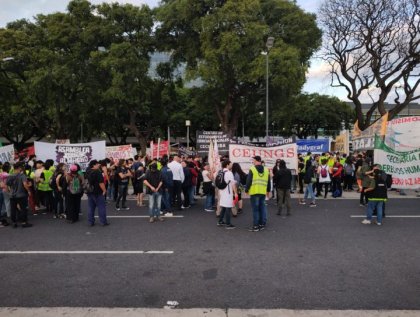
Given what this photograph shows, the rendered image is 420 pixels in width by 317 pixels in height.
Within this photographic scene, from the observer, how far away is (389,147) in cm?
1384

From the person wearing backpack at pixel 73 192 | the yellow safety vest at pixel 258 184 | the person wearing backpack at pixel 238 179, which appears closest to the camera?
the yellow safety vest at pixel 258 184

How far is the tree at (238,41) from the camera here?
2661cm

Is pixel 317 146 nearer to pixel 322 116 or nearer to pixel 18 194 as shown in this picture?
pixel 18 194

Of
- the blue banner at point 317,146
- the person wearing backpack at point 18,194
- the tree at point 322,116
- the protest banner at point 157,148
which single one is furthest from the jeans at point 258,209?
the tree at point 322,116

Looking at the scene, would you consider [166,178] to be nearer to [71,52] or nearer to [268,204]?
[268,204]

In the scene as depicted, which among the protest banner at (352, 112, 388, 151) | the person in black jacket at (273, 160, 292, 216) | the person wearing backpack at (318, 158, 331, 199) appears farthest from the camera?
the protest banner at (352, 112, 388, 151)

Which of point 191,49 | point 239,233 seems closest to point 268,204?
point 239,233

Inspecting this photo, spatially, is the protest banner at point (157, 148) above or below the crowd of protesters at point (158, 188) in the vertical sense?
above

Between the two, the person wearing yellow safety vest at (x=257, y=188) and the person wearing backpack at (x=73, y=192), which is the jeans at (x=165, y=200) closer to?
the person wearing backpack at (x=73, y=192)

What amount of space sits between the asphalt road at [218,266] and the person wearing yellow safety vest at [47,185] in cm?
159

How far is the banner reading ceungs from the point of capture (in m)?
13.1

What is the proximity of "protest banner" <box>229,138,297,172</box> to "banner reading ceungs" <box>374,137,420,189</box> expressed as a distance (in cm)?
285

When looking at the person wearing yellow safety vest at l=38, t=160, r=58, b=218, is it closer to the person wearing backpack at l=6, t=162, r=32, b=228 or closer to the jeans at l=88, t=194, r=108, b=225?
the person wearing backpack at l=6, t=162, r=32, b=228

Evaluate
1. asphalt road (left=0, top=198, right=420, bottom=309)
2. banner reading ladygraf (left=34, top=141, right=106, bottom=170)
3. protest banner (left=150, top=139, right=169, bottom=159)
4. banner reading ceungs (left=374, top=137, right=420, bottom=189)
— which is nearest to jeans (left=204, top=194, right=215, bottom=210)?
asphalt road (left=0, top=198, right=420, bottom=309)
